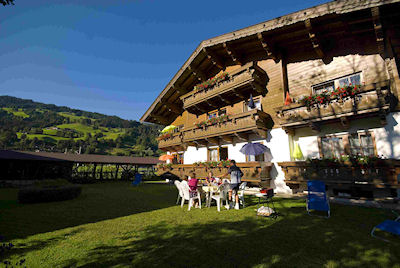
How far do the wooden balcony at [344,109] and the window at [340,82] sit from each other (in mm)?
1884

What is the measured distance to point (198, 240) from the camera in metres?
4.98

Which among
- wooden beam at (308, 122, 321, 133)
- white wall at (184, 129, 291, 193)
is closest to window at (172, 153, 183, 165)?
white wall at (184, 129, 291, 193)

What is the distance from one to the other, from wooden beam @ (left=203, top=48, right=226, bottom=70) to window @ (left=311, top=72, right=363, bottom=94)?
8.34 metres

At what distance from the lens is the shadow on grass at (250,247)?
385 cm

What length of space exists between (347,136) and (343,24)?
661 cm

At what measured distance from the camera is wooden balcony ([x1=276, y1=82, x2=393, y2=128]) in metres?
9.00

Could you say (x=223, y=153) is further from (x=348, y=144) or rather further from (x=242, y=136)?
(x=348, y=144)

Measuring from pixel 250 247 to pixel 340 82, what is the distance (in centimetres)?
1197

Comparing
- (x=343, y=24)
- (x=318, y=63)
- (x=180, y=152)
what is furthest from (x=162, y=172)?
(x=343, y=24)

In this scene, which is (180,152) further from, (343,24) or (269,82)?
(343,24)

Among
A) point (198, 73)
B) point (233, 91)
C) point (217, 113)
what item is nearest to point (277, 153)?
point (233, 91)

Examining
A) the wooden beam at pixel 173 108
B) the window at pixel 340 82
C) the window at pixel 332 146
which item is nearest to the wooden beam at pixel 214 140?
the window at pixel 332 146

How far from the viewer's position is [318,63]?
497 inches

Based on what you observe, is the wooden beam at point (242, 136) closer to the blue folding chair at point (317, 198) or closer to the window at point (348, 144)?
the window at point (348, 144)
